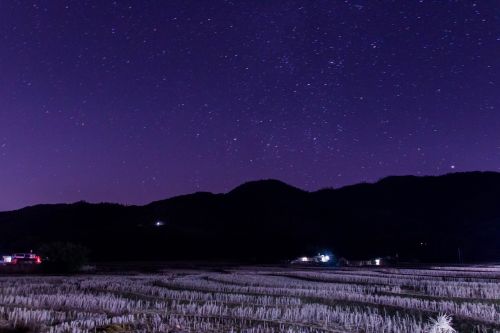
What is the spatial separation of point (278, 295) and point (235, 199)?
15025 centimetres

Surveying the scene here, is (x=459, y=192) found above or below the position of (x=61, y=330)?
above

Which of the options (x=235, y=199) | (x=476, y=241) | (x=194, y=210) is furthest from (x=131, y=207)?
(x=476, y=241)

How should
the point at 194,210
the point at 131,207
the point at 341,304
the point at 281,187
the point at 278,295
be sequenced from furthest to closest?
the point at 281,187
the point at 131,207
the point at 194,210
the point at 278,295
the point at 341,304

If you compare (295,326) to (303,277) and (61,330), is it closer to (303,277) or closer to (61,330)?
(61,330)

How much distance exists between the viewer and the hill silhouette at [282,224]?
99.4 m

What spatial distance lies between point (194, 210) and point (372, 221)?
56.3m

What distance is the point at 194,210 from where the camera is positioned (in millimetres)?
163625

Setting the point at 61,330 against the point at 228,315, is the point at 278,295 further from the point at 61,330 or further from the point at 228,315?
the point at 61,330

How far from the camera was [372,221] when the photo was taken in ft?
467

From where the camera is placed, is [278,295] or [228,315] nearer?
[228,315]

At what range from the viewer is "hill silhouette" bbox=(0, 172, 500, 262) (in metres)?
99.4

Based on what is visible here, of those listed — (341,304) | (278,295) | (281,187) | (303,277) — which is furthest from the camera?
(281,187)

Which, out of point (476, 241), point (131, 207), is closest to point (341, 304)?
point (476, 241)

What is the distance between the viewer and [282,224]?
13688cm
